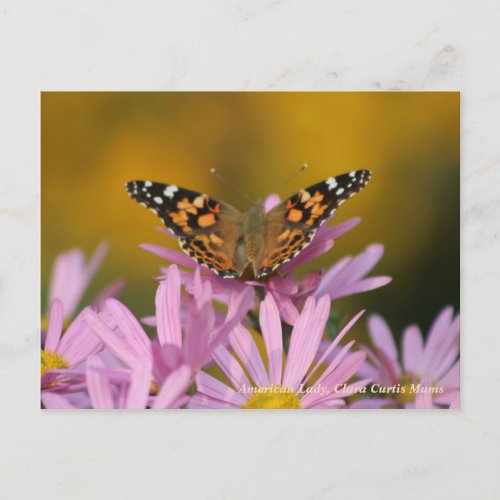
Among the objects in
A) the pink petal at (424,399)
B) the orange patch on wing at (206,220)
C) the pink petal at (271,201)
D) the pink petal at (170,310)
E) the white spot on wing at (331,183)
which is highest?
the white spot on wing at (331,183)

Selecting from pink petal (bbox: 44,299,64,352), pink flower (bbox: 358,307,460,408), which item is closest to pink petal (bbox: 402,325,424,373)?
pink flower (bbox: 358,307,460,408)

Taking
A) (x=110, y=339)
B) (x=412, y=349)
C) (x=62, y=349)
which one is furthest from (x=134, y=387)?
(x=412, y=349)

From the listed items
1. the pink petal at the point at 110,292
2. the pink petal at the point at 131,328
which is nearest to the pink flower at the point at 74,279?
the pink petal at the point at 110,292

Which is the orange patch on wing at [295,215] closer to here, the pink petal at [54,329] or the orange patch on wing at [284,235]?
the orange patch on wing at [284,235]

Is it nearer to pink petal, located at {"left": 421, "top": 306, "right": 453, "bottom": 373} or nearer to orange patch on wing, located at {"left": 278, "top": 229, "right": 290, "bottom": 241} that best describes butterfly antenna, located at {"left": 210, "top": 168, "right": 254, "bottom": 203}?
orange patch on wing, located at {"left": 278, "top": 229, "right": 290, "bottom": 241}

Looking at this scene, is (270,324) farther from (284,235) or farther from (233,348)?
(284,235)
